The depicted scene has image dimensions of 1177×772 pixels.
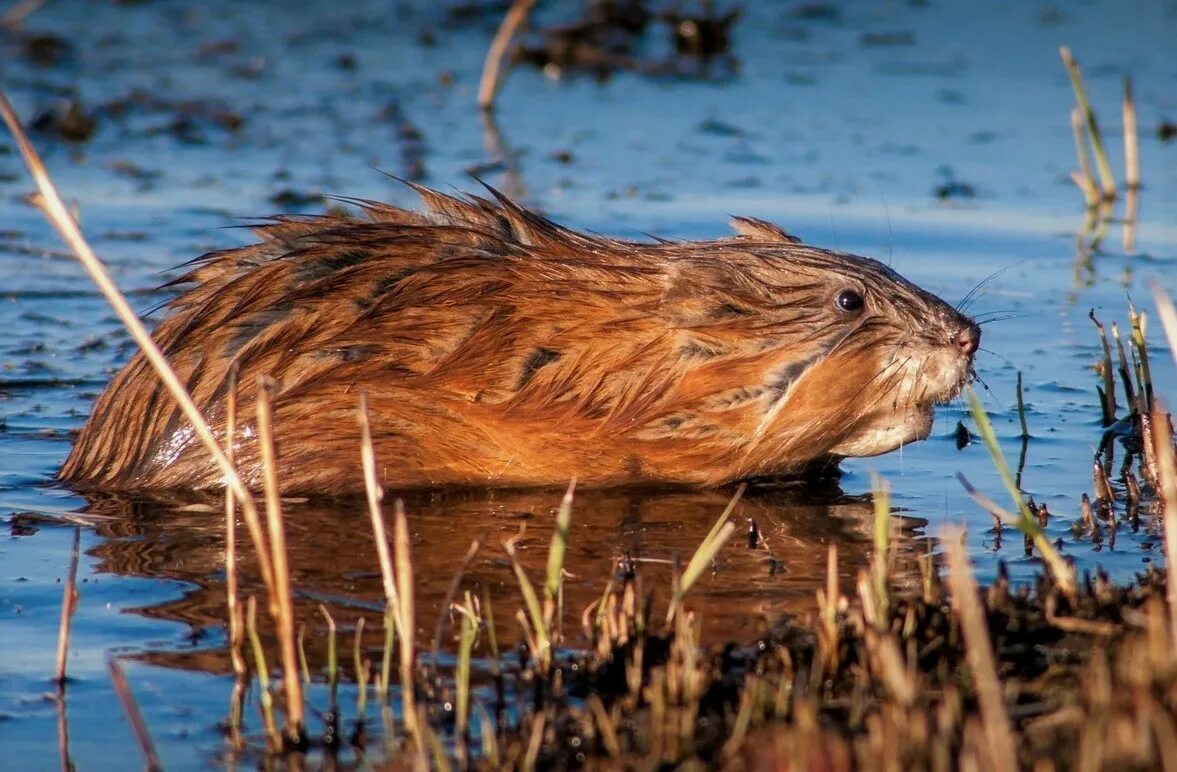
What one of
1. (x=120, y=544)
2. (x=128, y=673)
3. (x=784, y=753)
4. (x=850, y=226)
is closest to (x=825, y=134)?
(x=850, y=226)

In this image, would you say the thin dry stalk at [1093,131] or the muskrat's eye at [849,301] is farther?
the thin dry stalk at [1093,131]

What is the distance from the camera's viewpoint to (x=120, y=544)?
4547 millimetres

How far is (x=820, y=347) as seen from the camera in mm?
4910

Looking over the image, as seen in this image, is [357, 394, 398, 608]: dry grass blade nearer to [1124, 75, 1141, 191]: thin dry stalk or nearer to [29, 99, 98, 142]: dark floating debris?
[1124, 75, 1141, 191]: thin dry stalk

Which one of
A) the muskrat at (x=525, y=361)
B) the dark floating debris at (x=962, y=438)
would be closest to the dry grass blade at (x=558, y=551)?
the muskrat at (x=525, y=361)

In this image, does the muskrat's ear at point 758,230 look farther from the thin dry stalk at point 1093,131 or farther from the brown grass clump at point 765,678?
the thin dry stalk at point 1093,131

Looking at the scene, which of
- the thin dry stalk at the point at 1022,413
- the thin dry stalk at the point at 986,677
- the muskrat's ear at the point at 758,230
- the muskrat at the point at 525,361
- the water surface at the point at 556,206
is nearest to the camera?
the thin dry stalk at the point at 986,677

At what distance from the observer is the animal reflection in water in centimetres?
401

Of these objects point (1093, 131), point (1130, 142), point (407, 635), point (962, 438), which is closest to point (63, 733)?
point (407, 635)

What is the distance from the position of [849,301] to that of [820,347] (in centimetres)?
16

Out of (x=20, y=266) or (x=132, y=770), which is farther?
(x=20, y=266)

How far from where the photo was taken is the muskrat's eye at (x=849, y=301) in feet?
16.3

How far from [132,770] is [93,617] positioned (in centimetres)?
80

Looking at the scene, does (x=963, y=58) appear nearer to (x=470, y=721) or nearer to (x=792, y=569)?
(x=792, y=569)
